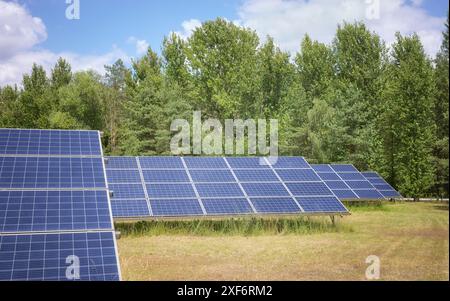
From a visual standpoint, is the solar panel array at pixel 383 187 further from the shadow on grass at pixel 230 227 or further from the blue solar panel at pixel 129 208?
the blue solar panel at pixel 129 208

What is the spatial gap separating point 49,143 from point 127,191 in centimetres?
431

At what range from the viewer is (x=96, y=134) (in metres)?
14.6

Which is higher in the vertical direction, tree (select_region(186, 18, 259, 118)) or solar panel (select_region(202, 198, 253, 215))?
tree (select_region(186, 18, 259, 118))

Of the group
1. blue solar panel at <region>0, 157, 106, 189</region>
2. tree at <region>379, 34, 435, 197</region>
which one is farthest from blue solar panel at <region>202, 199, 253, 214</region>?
tree at <region>379, 34, 435, 197</region>

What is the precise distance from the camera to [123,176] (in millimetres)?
18188

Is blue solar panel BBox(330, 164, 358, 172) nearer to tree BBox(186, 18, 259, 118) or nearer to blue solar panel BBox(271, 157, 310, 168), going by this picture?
blue solar panel BBox(271, 157, 310, 168)

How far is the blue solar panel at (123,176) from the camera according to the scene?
17.8 m

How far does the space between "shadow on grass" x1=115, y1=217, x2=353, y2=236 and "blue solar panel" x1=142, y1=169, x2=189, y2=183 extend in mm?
1856

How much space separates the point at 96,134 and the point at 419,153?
29.3 m

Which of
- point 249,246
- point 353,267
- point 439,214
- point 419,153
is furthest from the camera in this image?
point 419,153

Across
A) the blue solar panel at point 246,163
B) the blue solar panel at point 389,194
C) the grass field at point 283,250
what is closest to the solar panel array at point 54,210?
the grass field at point 283,250

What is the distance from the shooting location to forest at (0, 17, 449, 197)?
35844 millimetres
